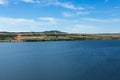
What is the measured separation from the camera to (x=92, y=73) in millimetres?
34219

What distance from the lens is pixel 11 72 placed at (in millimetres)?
34938

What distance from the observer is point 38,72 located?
114ft

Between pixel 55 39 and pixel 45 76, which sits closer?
pixel 45 76

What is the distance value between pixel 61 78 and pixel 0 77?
8.18 m

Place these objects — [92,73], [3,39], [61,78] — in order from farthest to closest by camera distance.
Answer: [3,39] < [92,73] < [61,78]

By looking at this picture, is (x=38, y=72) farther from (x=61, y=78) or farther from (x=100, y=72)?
(x=100, y=72)

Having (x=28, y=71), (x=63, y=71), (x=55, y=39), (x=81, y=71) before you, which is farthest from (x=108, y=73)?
(x=55, y=39)

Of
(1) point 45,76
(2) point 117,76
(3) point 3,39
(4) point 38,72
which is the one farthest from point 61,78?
(3) point 3,39

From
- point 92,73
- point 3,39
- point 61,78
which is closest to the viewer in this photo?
point 61,78

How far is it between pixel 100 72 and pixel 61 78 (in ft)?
24.4

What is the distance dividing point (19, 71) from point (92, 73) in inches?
428

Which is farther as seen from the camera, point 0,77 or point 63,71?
point 63,71

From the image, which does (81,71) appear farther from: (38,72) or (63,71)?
(38,72)

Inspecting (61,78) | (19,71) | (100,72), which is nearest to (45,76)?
(61,78)
